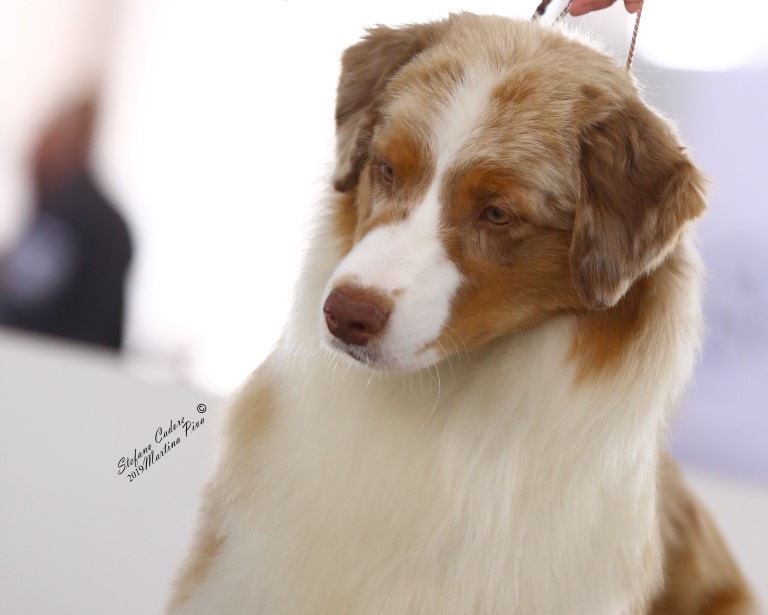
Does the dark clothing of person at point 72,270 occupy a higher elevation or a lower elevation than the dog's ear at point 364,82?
lower

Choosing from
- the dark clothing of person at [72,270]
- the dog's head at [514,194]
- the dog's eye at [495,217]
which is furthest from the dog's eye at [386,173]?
the dark clothing of person at [72,270]

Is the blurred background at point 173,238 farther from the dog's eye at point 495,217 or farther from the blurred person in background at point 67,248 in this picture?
the dog's eye at point 495,217

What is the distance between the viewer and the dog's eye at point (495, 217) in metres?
1.30

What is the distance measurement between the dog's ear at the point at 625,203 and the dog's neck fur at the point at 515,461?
0.33ft

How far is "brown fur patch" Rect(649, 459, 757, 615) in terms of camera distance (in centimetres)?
170

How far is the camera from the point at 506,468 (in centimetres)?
139

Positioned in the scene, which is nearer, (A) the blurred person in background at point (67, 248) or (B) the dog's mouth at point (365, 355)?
(B) the dog's mouth at point (365, 355)

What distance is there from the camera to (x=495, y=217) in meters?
1.30

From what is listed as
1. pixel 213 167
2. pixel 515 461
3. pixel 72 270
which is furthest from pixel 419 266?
pixel 72 270

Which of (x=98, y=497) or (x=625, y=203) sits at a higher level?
(x=625, y=203)

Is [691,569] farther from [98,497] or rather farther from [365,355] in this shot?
[98,497]

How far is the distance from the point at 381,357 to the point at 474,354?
0.23 m

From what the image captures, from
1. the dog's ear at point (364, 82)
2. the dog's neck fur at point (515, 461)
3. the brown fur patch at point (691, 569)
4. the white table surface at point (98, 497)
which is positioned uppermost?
the dog's ear at point (364, 82)

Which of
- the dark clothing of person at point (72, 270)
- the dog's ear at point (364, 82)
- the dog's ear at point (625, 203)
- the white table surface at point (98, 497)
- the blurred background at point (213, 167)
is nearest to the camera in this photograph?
the dog's ear at point (625, 203)
